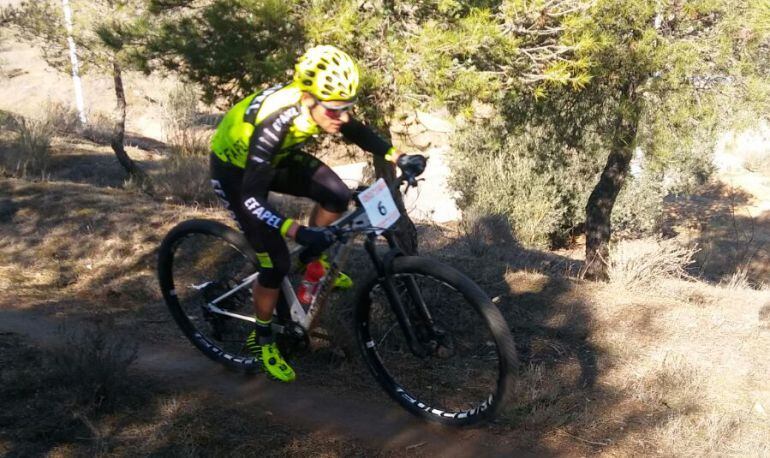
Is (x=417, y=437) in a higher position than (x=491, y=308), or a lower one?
lower

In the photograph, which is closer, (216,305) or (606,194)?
(216,305)

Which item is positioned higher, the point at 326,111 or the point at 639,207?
the point at 326,111

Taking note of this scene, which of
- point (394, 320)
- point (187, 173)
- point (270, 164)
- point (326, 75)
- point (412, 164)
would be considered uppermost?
point (326, 75)

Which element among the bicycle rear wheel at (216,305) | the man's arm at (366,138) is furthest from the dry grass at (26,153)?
the man's arm at (366,138)

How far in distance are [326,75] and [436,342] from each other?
1557 millimetres

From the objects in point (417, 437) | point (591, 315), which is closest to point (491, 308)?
point (417, 437)

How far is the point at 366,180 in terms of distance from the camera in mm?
14562

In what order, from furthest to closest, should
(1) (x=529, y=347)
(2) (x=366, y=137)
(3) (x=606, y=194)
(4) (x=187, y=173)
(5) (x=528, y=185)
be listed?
(5) (x=528, y=185)
(4) (x=187, y=173)
(3) (x=606, y=194)
(1) (x=529, y=347)
(2) (x=366, y=137)

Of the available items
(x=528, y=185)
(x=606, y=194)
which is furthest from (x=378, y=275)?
(x=528, y=185)

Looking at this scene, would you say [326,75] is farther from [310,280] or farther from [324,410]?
[324,410]

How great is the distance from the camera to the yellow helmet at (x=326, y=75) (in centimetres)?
367

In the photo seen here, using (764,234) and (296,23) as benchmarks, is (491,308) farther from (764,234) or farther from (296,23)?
(764,234)

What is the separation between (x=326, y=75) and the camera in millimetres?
3658

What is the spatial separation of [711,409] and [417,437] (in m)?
1.87
